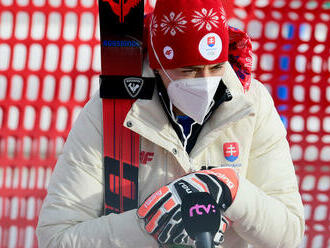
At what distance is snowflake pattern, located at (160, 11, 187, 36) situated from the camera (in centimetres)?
213

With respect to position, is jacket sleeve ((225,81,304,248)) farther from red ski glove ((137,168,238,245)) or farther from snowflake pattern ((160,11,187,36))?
snowflake pattern ((160,11,187,36))

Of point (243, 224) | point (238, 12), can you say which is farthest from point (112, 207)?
point (238, 12)

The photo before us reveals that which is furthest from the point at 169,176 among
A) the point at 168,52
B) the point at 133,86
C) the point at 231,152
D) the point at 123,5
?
the point at 123,5

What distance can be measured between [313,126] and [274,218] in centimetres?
138

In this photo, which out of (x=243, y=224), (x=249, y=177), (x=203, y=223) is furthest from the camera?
(x=249, y=177)

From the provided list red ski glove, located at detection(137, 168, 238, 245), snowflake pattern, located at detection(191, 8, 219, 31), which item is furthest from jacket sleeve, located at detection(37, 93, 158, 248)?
snowflake pattern, located at detection(191, 8, 219, 31)

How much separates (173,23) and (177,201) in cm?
66

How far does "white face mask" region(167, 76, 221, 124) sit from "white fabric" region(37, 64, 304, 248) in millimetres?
64

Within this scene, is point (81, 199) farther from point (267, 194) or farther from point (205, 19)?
point (205, 19)

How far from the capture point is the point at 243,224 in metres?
2.07

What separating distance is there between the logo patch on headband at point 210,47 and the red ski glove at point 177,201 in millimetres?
438

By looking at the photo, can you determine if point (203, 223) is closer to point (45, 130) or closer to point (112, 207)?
point (112, 207)

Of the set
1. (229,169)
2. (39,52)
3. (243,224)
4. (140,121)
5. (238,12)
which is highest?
(238,12)

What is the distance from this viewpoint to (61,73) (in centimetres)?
326
